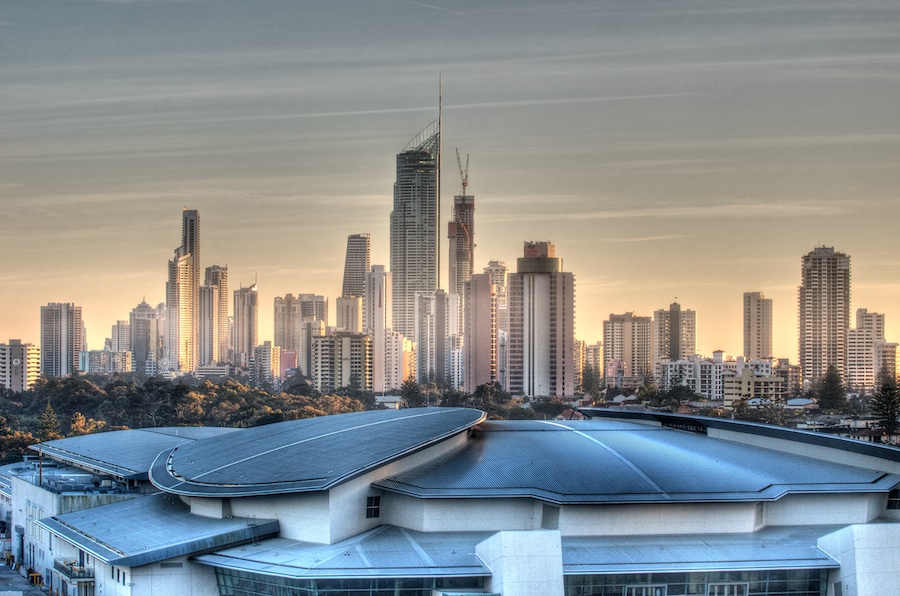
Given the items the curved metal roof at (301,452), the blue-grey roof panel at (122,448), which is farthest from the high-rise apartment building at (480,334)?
the curved metal roof at (301,452)

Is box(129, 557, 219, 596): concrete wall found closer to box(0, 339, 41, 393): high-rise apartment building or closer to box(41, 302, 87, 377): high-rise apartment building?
box(0, 339, 41, 393): high-rise apartment building

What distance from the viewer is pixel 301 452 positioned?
30422mm

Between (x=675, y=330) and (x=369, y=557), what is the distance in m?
136

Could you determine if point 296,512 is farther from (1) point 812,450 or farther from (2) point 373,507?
(1) point 812,450

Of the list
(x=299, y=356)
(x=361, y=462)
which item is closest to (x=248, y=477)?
(x=361, y=462)

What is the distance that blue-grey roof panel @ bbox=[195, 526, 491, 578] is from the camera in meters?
24.5

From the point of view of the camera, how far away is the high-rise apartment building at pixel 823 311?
125375mm

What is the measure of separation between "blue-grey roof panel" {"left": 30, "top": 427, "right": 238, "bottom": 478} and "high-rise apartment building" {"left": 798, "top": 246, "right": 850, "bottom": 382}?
93633 millimetres

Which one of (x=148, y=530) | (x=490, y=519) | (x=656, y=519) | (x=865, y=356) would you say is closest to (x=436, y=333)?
(x=865, y=356)

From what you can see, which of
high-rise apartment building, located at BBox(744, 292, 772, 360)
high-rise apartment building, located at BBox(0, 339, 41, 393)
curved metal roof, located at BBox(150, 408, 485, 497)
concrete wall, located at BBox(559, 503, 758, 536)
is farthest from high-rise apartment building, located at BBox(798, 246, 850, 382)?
concrete wall, located at BBox(559, 503, 758, 536)

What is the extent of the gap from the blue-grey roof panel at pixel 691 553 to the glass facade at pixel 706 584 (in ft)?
0.61

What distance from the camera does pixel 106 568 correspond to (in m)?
27.6

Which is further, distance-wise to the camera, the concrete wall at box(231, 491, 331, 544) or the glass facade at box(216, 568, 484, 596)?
the concrete wall at box(231, 491, 331, 544)

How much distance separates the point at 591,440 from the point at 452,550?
8.24m
